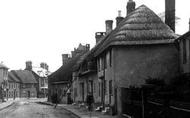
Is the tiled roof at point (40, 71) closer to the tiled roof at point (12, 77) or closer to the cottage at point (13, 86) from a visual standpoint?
the tiled roof at point (12, 77)

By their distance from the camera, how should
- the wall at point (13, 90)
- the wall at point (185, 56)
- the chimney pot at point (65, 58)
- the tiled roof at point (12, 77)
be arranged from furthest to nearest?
the tiled roof at point (12, 77) < the wall at point (13, 90) < the chimney pot at point (65, 58) < the wall at point (185, 56)

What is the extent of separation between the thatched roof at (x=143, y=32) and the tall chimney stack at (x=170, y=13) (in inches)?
50.8

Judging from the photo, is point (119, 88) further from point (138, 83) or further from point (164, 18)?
point (164, 18)

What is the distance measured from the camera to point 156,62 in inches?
1129

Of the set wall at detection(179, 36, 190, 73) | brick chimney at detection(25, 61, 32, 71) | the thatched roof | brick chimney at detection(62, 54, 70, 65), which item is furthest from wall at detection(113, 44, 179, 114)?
brick chimney at detection(25, 61, 32, 71)

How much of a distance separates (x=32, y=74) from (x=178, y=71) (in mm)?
102398

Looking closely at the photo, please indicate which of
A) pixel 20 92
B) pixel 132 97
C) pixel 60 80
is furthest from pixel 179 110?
pixel 20 92

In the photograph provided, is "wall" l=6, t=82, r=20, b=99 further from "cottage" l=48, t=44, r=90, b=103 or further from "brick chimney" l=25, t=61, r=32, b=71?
"cottage" l=48, t=44, r=90, b=103

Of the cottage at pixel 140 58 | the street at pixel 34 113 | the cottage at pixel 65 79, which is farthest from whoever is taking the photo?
the cottage at pixel 65 79

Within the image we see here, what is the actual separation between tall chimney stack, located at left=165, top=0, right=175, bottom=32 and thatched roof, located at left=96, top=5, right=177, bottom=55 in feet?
4.23

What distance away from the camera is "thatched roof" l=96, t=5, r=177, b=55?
28031 millimetres

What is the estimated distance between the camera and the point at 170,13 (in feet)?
101

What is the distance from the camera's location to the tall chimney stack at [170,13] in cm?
3078

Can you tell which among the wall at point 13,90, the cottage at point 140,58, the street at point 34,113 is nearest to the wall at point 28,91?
the wall at point 13,90
